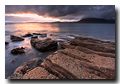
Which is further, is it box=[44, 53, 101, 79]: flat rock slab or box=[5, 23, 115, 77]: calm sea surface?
box=[5, 23, 115, 77]: calm sea surface

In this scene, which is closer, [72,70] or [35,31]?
[72,70]

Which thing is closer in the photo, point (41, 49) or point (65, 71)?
point (65, 71)

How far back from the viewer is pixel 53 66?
3.85m

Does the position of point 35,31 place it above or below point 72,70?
above

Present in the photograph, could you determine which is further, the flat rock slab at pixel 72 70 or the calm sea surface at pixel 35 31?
the calm sea surface at pixel 35 31
